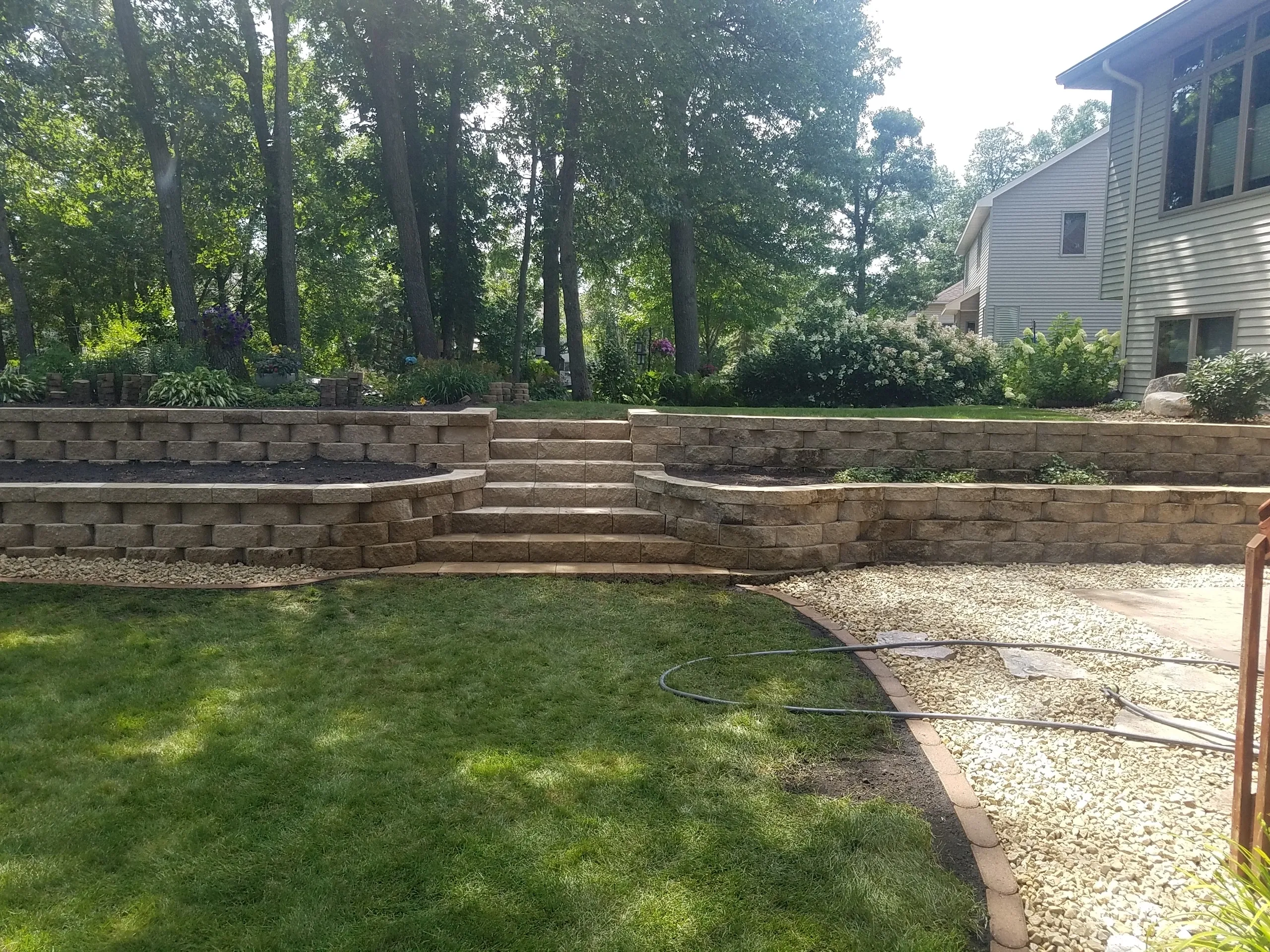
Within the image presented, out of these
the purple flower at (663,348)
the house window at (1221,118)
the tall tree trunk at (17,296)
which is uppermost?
the house window at (1221,118)

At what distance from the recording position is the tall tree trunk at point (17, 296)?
13789mm

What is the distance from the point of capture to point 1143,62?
464 inches

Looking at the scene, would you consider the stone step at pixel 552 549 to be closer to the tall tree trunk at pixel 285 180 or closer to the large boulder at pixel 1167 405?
the large boulder at pixel 1167 405

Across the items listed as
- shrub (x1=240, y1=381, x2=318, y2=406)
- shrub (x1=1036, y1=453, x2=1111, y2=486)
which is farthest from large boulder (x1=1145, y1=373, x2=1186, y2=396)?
shrub (x1=240, y1=381, x2=318, y2=406)

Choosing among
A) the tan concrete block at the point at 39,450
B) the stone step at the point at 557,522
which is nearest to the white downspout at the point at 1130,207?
the stone step at the point at 557,522

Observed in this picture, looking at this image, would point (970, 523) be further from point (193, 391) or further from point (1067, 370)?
point (193, 391)

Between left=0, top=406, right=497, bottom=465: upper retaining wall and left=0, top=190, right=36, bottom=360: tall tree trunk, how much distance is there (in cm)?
787

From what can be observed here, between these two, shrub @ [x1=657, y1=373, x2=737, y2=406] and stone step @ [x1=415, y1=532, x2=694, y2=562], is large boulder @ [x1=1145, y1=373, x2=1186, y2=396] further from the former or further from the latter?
stone step @ [x1=415, y1=532, x2=694, y2=562]

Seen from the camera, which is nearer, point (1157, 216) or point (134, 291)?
point (1157, 216)

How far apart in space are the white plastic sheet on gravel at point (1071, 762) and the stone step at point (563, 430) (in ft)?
9.65

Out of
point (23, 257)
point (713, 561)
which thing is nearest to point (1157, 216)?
point (713, 561)

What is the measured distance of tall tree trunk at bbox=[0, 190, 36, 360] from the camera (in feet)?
45.2

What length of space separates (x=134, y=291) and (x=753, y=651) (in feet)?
78.5

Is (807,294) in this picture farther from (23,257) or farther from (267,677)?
(267,677)
